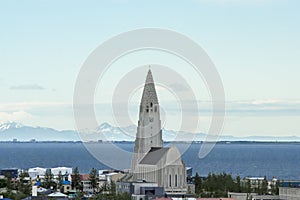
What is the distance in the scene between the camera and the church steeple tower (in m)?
87.2

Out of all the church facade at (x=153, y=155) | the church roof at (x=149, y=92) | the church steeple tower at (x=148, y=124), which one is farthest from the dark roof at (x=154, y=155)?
the church roof at (x=149, y=92)

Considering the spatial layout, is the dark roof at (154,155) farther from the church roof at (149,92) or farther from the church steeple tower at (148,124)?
the church roof at (149,92)

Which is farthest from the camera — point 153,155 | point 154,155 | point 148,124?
point 148,124

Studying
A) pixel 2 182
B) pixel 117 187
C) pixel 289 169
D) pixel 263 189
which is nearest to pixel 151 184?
pixel 117 187

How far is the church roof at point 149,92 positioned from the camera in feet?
287

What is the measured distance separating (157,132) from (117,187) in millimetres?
10506

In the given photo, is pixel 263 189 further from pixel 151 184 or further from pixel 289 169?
pixel 289 169

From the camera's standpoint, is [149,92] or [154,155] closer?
[154,155]

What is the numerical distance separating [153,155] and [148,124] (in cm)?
427

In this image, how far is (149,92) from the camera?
87938 mm

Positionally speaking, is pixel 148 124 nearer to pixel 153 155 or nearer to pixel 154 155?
pixel 153 155

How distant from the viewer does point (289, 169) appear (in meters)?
164

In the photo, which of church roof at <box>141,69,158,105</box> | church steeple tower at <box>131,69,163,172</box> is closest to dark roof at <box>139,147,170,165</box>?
church steeple tower at <box>131,69,163,172</box>

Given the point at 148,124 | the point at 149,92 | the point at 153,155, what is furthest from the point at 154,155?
the point at 149,92
